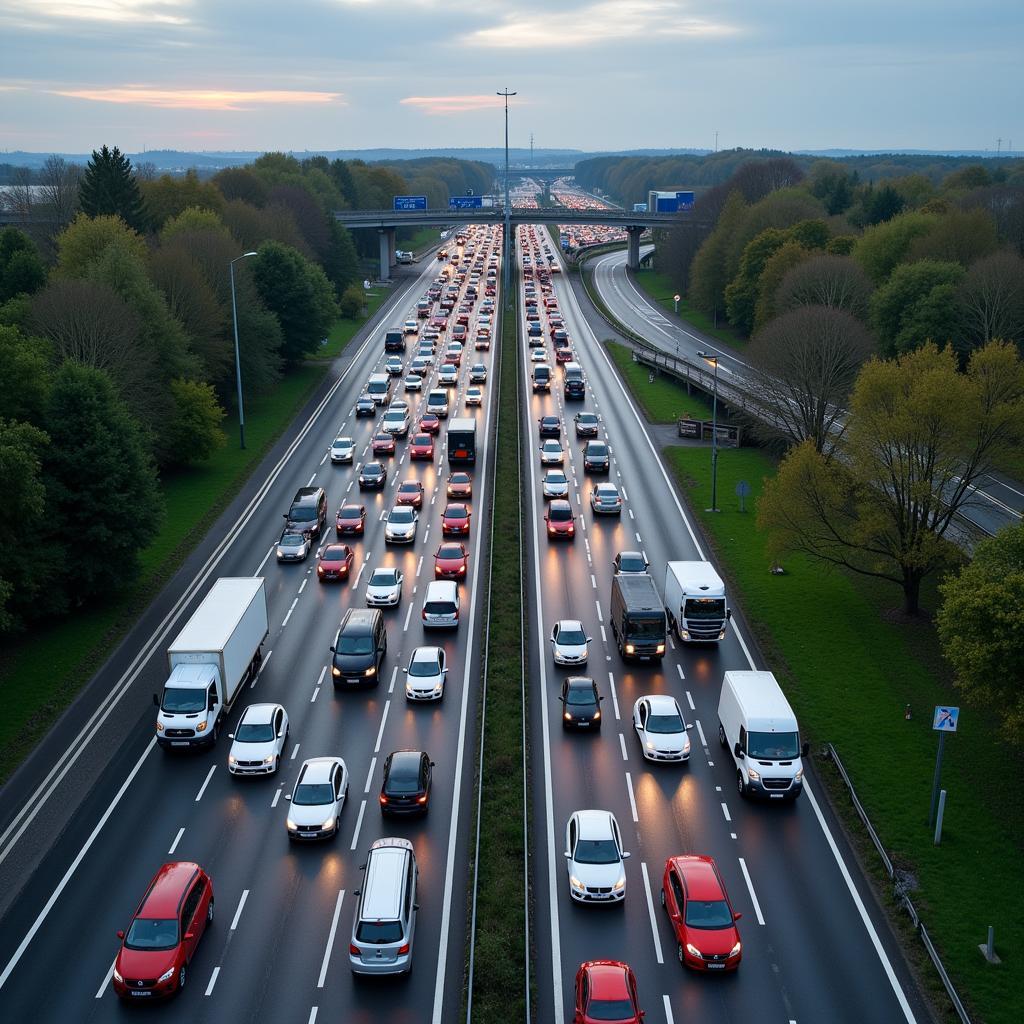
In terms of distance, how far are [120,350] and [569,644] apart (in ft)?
112

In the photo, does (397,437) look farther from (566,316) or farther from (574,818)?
(566,316)

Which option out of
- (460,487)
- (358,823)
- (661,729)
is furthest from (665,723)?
(460,487)

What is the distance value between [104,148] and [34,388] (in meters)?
60.4

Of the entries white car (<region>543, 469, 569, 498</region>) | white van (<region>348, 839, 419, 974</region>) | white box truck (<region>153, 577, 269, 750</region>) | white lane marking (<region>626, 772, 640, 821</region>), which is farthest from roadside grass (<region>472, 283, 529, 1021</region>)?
white box truck (<region>153, 577, 269, 750</region>)

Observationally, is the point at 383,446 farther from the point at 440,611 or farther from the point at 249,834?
the point at 249,834

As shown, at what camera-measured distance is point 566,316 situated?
Answer: 126 m

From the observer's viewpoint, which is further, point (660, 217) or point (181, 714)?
point (660, 217)

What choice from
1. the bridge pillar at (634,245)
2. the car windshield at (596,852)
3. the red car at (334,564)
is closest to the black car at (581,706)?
the car windshield at (596,852)

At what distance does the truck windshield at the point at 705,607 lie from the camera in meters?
41.0

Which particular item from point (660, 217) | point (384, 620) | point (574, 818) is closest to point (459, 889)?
point (574, 818)

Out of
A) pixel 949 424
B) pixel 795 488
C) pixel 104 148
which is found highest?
pixel 104 148

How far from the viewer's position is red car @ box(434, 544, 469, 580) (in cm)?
4803

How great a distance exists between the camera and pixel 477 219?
170 metres

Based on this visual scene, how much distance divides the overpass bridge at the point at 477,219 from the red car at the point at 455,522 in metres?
109
